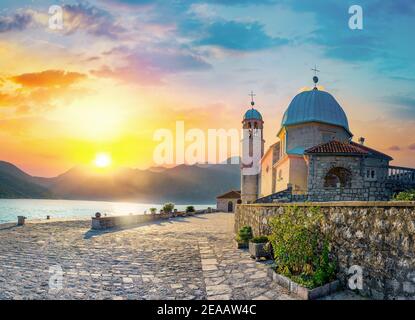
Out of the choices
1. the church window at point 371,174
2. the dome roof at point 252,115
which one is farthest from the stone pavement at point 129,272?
the dome roof at point 252,115

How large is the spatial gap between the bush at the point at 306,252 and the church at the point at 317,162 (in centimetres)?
1150

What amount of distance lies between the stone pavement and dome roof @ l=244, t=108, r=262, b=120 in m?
32.6

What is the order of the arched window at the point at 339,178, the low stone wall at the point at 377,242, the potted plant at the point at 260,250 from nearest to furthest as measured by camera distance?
the low stone wall at the point at 377,242
the potted plant at the point at 260,250
the arched window at the point at 339,178

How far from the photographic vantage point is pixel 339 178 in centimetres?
2105

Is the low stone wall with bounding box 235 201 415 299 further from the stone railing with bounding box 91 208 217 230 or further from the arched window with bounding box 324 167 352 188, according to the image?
the stone railing with bounding box 91 208 217 230

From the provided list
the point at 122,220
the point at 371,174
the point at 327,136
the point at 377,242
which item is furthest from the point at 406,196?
the point at 327,136

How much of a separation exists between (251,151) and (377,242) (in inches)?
1546

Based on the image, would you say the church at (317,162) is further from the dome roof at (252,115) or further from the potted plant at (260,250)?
the potted plant at (260,250)

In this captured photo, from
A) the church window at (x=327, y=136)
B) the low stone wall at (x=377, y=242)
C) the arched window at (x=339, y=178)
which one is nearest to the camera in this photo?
the low stone wall at (x=377, y=242)

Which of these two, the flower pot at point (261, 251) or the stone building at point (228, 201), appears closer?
the flower pot at point (261, 251)

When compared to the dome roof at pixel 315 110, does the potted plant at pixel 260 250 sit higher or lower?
lower

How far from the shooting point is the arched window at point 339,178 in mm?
18828

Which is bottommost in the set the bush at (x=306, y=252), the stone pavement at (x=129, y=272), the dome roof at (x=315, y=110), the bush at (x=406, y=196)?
the stone pavement at (x=129, y=272)
